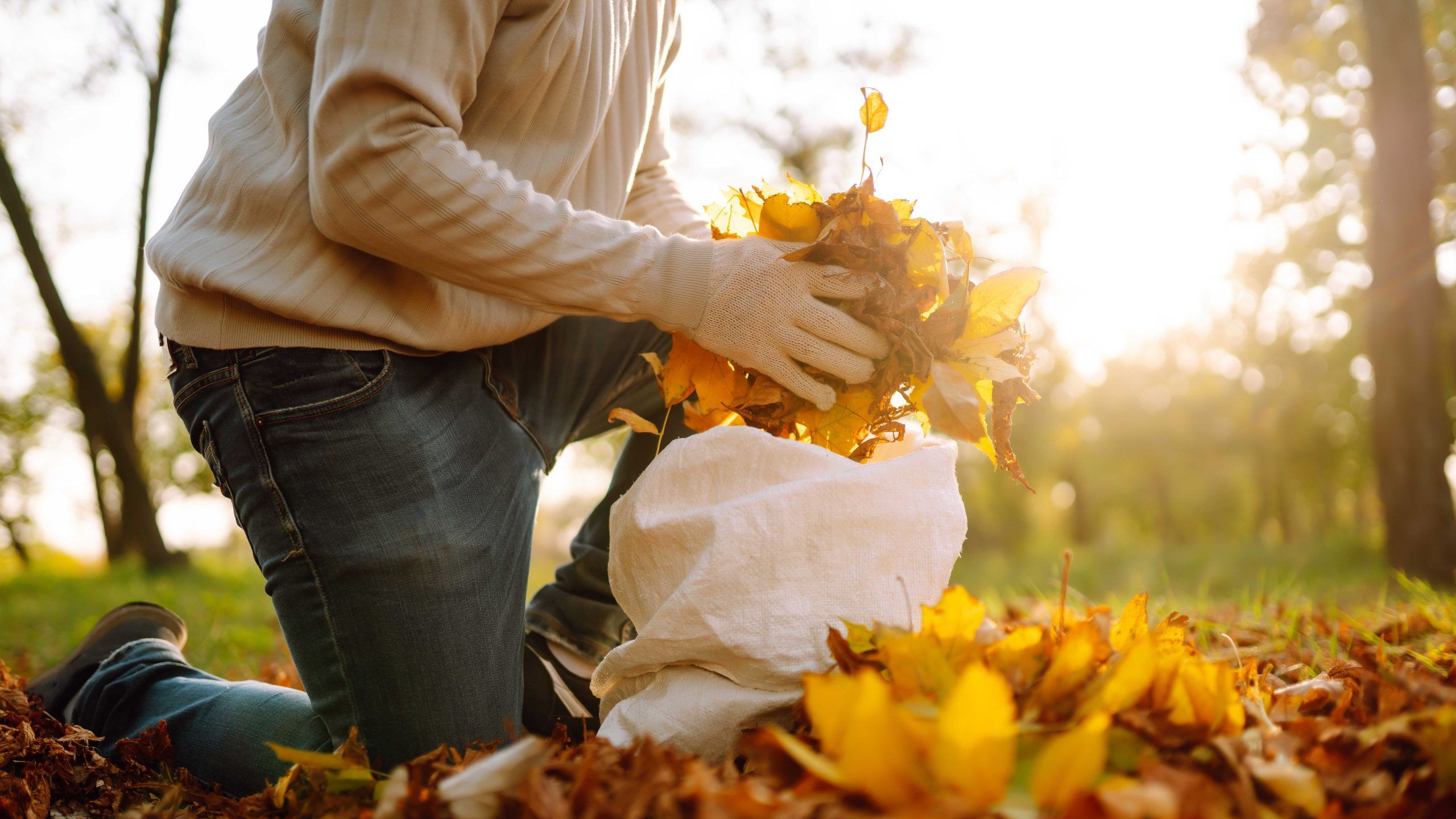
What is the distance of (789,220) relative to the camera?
1.41m

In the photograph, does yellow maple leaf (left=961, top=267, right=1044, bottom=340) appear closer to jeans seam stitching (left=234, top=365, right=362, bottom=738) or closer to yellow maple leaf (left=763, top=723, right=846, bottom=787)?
yellow maple leaf (left=763, top=723, right=846, bottom=787)

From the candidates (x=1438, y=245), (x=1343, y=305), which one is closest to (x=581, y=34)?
(x=1438, y=245)

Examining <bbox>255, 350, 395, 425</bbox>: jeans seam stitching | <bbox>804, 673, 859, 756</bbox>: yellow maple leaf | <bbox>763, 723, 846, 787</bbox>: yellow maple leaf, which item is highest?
<bbox>255, 350, 395, 425</bbox>: jeans seam stitching

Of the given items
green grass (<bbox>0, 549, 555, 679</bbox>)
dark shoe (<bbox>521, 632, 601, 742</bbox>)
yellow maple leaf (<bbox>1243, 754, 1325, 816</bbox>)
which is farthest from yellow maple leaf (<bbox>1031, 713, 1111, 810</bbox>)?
green grass (<bbox>0, 549, 555, 679</bbox>)

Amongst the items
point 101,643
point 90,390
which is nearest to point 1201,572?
point 101,643

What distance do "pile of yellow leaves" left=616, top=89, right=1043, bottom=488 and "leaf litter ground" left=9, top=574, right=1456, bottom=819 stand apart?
0.35 m

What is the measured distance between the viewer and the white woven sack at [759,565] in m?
1.22

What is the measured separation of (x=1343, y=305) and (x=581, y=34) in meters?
11.8

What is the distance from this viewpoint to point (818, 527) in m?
1.24

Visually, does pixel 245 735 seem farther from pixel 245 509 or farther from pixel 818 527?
pixel 818 527

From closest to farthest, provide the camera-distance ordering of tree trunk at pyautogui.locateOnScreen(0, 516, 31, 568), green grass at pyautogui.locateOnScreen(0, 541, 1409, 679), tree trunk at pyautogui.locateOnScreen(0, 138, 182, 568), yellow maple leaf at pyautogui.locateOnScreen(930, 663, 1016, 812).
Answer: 1. yellow maple leaf at pyautogui.locateOnScreen(930, 663, 1016, 812)
2. green grass at pyautogui.locateOnScreen(0, 541, 1409, 679)
3. tree trunk at pyautogui.locateOnScreen(0, 138, 182, 568)
4. tree trunk at pyautogui.locateOnScreen(0, 516, 31, 568)

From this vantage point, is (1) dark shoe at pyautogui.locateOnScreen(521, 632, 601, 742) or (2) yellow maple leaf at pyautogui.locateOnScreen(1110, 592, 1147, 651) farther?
(1) dark shoe at pyautogui.locateOnScreen(521, 632, 601, 742)

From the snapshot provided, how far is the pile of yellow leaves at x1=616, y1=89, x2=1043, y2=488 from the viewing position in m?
1.33

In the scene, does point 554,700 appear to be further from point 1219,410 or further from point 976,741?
point 1219,410
